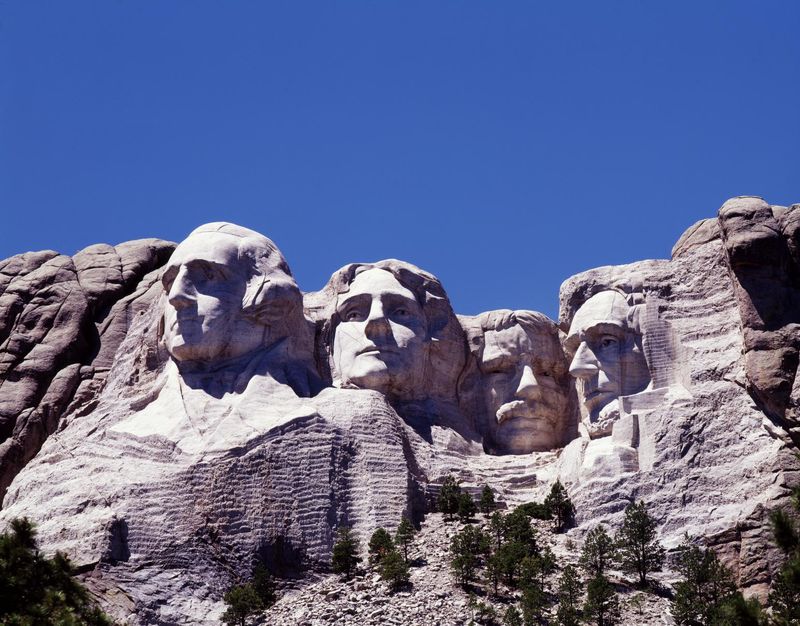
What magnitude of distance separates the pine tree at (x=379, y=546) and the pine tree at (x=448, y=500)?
1.85 metres

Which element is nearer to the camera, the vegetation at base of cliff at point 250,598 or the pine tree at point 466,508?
the vegetation at base of cliff at point 250,598

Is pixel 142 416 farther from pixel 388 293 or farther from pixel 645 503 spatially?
pixel 645 503

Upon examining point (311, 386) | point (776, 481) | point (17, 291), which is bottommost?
point (776, 481)

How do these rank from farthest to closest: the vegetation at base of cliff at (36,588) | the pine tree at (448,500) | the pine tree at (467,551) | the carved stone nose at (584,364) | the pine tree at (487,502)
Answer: the carved stone nose at (584,364), the pine tree at (487,502), the pine tree at (448,500), the pine tree at (467,551), the vegetation at base of cliff at (36,588)

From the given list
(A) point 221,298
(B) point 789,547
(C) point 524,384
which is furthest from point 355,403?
(B) point 789,547

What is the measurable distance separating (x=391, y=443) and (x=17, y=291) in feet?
29.8

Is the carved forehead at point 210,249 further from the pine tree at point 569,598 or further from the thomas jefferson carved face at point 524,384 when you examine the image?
the pine tree at point 569,598

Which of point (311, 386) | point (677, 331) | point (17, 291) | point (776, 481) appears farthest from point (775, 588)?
point (17, 291)

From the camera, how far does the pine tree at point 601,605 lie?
3412cm

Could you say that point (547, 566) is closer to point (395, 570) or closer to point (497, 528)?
point (497, 528)

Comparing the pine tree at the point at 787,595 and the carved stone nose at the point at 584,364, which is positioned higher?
the carved stone nose at the point at 584,364

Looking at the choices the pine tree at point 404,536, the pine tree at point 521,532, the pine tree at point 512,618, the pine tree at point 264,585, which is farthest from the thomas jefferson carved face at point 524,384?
the pine tree at point 512,618

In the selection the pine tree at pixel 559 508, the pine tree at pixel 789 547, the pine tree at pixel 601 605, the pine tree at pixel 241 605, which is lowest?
the pine tree at pixel 789 547

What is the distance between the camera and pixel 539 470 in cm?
4041
